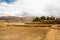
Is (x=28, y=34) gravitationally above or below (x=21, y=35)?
below

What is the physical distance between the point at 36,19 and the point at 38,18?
207 cm

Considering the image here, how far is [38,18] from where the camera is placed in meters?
164

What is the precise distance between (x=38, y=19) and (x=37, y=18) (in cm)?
150

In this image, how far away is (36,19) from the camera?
16300 centimetres

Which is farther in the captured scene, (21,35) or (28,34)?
(28,34)

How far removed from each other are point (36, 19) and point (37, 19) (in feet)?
4.93

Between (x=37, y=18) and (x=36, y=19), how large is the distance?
51.0 inches

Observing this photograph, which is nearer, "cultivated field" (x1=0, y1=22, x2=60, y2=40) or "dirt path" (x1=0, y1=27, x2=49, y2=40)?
"dirt path" (x1=0, y1=27, x2=49, y2=40)

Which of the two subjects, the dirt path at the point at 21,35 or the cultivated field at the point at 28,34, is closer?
the dirt path at the point at 21,35

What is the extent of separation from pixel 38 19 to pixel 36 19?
2.12 meters

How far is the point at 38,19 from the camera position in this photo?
531 ft

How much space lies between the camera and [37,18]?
163 m
